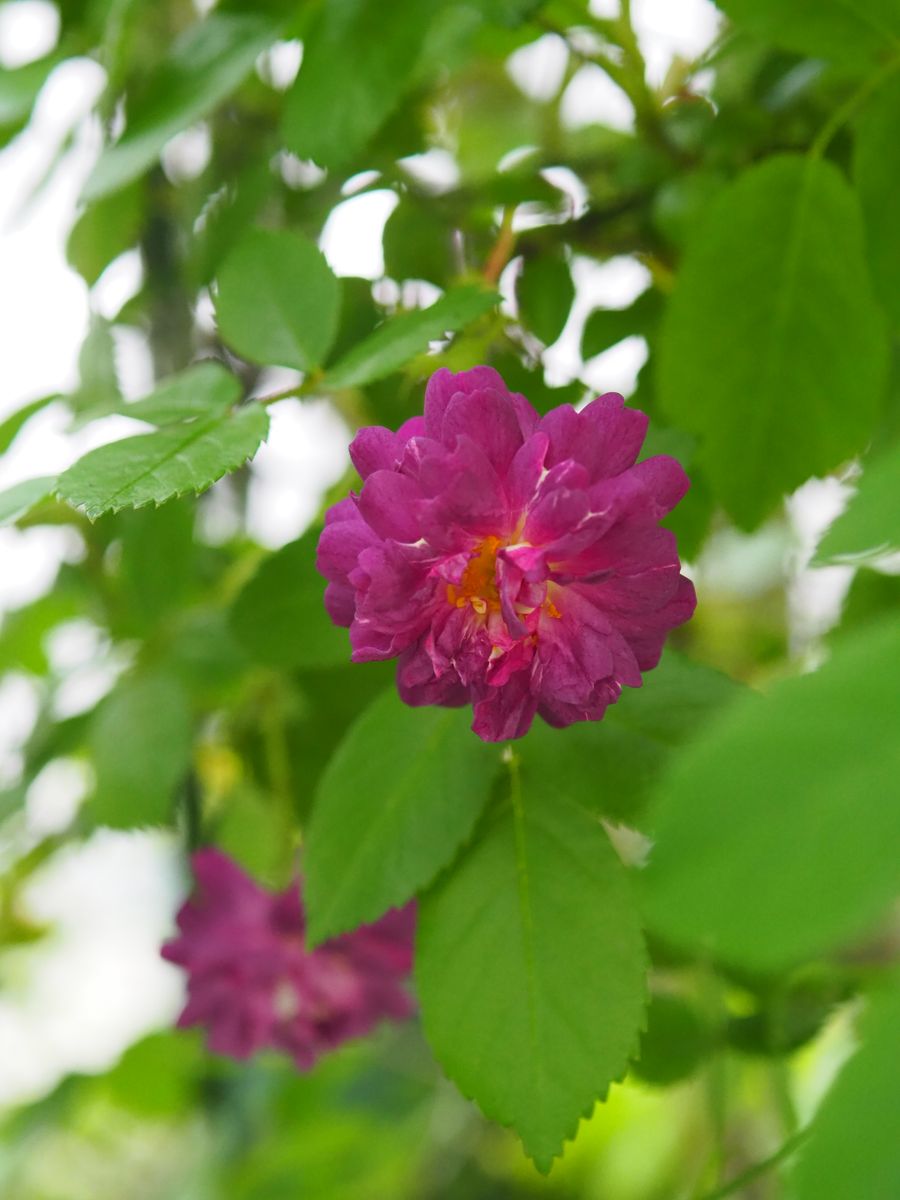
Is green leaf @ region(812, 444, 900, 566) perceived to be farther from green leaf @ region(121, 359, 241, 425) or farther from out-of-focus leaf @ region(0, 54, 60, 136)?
Result: out-of-focus leaf @ region(0, 54, 60, 136)

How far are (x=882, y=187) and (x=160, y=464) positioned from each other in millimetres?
300

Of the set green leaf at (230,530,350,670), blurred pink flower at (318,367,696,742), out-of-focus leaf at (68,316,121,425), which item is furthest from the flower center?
out-of-focus leaf at (68,316,121,425)

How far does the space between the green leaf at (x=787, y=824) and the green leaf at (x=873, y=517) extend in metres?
0.05

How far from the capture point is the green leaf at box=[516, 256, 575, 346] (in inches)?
22.4

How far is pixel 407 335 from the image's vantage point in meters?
0.42

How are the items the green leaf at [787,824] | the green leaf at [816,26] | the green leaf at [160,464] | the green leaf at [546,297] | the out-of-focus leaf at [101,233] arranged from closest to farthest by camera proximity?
the green leaf at [787,824]
the green leaf at [160,464]
the green leaf at [816,26]
the green leaf at [546,297]
the out-of-focus leaf at [101,233]

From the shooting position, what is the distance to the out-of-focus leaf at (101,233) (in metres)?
0.68

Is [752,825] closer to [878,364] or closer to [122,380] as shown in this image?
[878,364]

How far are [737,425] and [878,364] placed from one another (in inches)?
2.3

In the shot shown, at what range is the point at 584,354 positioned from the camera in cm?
59

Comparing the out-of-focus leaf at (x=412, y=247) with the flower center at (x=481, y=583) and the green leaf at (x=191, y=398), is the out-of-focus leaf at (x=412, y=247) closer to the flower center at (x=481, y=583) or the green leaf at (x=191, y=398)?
the green leaf at (x=191, y=398)

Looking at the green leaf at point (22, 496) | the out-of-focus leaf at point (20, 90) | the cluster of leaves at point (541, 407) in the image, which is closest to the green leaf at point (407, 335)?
the cluster of leaves at point (541, 407)

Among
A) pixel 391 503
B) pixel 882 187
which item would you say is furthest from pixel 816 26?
pixel 391 503

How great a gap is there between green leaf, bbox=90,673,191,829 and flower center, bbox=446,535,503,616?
0.29m
